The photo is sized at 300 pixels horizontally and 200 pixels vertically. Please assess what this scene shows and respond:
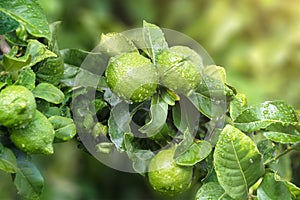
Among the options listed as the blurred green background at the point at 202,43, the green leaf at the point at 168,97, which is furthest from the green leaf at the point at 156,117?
the blurred green background at the point at 202,43

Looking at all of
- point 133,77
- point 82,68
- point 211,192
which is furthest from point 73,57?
point 211,192

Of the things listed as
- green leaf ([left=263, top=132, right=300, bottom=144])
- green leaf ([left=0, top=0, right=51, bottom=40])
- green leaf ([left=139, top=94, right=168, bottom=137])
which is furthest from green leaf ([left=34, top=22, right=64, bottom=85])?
green leaf ([left=263, top=132, right=300, bottom=144])

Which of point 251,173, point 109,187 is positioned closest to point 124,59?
point 251,173

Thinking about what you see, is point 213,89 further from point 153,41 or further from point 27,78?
point 27,78

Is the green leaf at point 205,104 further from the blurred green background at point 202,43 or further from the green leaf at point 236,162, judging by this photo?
the blurred green background at point 202,43

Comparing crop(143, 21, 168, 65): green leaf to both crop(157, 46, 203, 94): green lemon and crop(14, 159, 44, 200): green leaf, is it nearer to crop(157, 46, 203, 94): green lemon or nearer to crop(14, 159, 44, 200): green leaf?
crop(157, 46, 203, 94): green lemon

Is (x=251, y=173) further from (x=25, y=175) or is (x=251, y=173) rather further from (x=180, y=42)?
(x=180, y=42)
